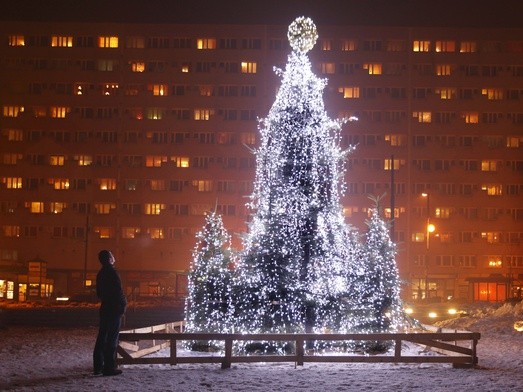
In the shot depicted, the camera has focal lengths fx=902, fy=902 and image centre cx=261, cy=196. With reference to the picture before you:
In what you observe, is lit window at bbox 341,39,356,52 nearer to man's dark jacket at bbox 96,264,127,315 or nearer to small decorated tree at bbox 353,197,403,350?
small decorated tree at bbox 353,197,403,350

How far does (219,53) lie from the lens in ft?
326

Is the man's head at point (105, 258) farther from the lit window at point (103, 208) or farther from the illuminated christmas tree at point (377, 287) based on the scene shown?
the lit window at point (103, 208)

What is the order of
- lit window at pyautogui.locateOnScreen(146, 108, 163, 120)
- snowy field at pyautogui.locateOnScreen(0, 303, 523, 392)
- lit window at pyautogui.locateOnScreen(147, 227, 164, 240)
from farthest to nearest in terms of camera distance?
lit window at pyautogui.locateOnScreen(146, 108, 163, 120) → lit window at pyautogui.locateOnScreen(147, 227, 164, 240) → snowy field at pyautogui.locateOnScreen(0, 303, 523, 392)

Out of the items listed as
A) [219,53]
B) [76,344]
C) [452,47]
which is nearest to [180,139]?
[219,53]

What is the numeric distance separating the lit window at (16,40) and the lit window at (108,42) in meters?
8.74

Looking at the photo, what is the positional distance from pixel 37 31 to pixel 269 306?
3290 inches

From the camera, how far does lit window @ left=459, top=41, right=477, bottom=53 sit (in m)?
101

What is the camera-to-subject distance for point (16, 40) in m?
101

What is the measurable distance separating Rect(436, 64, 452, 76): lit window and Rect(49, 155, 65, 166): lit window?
42.6 metres

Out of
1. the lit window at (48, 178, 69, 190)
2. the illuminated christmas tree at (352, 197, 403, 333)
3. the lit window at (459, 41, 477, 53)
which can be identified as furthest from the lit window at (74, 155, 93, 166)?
the illuminated christmas tree at (352, 197, 403, 333)

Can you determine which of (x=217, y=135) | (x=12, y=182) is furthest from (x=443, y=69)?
(x=12, y=182)

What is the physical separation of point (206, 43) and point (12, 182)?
26324 millimetres

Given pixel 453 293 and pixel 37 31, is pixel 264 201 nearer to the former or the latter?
pixel 453 293

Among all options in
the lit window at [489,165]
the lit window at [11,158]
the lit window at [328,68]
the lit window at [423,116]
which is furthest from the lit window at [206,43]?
the lit window at [489,165]
